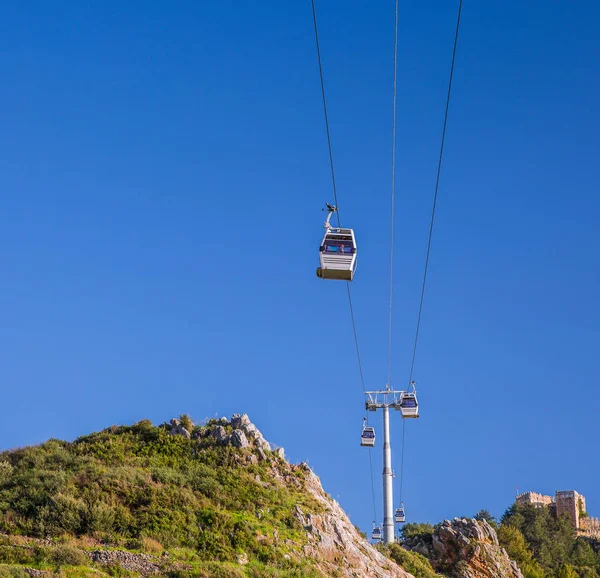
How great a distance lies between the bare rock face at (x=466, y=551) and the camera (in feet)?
155

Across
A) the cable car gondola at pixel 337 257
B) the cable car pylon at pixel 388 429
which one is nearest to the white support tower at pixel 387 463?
the cable car pylon at pixel 388 429

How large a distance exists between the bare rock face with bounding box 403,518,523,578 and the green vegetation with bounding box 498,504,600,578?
10.8 metres

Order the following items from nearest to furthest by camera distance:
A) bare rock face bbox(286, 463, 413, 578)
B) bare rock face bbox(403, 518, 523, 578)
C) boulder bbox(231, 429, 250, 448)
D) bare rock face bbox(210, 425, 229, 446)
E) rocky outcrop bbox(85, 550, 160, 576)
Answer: rocky outcrop bbox(85, 550, 160, 576) < bare rock face bbox(286, 463, 413, 578) < boulder bbox(231, 429, 250, 448) < bare rock face bbox(210, 425, 229, 446) < bare rock face bbox(403, 518, 523, 578)

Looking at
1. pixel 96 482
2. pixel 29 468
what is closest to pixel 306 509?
pixel 96 482

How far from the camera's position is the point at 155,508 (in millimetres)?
34250

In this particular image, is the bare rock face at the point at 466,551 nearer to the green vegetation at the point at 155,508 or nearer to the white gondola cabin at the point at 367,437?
the white gondola cabin at the point at 367,437

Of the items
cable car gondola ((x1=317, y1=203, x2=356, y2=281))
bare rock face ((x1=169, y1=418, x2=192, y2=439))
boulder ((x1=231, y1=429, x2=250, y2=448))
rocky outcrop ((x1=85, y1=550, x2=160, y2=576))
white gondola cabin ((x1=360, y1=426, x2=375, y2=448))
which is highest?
white gondola cabin ((x1=360, y1=426, x2=375, y2=448))

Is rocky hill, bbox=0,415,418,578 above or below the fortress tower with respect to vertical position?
below

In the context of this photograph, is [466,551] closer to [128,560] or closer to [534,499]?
[128,560]

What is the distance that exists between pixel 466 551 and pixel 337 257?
29.7 m

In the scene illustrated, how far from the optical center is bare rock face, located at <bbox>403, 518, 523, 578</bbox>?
47156 mm

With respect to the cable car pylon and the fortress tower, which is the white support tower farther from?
the fortress tower

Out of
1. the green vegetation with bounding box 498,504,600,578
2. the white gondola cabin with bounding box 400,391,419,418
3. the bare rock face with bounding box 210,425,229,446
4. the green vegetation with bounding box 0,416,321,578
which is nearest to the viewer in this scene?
the green vegetation with bounding box 0,416,321,578

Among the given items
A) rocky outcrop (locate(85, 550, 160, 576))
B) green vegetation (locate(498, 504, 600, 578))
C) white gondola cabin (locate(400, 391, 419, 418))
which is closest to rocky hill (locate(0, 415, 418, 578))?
rocky outcrop (locate(85, 550, 160, 576))
